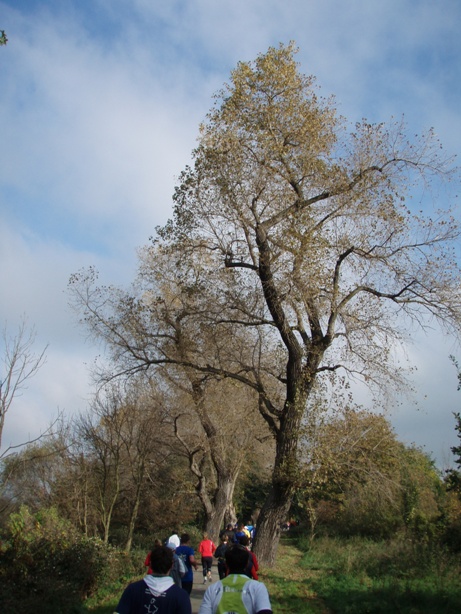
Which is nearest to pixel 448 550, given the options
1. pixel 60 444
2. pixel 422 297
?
pixel 422 297

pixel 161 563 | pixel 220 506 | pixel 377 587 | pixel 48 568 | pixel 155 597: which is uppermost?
pixel 220 506

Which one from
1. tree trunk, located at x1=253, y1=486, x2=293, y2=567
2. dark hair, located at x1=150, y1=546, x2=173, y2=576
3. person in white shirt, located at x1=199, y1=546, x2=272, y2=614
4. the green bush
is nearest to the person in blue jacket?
dark hair, located at x1=150, y1=546, x2=173, y2=576

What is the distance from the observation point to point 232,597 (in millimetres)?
4348

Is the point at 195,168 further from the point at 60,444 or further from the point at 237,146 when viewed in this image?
the point at 60,444

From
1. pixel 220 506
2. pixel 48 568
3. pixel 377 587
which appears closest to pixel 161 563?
pixel 48 568

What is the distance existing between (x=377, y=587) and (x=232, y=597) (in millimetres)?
8874

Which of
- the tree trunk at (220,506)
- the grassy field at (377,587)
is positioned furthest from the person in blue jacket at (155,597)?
the tree trunk at (220,506)

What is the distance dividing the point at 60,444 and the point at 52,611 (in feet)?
49.0

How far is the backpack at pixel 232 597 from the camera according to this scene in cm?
429

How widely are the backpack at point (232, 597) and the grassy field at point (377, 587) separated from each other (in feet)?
21.3

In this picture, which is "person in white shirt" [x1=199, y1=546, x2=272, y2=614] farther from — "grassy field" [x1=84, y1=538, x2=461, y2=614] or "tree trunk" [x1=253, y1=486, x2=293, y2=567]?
"tree trunk" [x1=253, y1=486, x2=293, y2=567]

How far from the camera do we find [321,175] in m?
15.0

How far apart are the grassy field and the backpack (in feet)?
21.3

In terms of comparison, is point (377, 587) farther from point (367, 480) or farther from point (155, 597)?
point (155, 597)
